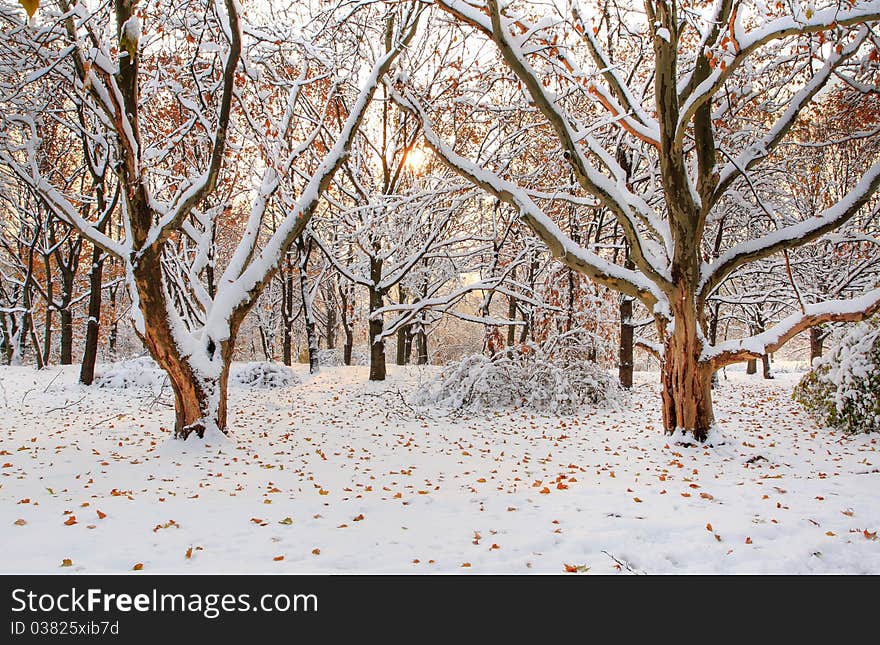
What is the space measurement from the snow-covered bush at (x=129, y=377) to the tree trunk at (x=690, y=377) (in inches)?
459

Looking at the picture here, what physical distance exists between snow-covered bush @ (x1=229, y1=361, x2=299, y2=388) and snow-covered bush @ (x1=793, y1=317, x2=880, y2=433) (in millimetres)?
12111

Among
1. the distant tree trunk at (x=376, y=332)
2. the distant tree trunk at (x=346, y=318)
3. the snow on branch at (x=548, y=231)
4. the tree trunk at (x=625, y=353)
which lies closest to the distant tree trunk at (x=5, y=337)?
the distant tree trunk at (x=346, y=318)

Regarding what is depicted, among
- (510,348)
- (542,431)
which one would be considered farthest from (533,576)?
(510,348)

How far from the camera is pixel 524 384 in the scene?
35.9 feet

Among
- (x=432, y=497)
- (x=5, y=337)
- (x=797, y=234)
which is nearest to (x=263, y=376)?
(x=432, y=497)

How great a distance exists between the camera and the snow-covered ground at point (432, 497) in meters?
3.41

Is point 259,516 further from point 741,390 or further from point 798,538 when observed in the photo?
point 741,390

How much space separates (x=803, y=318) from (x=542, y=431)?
4158 millimetres

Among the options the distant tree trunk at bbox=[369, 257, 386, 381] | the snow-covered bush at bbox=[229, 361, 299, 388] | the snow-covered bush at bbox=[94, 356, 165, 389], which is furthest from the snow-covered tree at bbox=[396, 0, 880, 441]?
the snow-covered bush at bbox=[94, 356, 165, 389]

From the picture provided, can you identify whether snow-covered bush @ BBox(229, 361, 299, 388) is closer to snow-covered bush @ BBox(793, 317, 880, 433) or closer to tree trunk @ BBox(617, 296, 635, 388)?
tree trunk @ BBox(617, 296, 635, 388)

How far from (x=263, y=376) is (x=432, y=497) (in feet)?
33.9

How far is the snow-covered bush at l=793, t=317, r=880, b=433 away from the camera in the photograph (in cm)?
725

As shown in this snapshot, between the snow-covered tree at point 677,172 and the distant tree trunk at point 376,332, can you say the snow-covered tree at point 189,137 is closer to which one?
the snow-covered tree at point 677,172

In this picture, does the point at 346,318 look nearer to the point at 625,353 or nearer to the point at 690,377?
the point at 625,353
